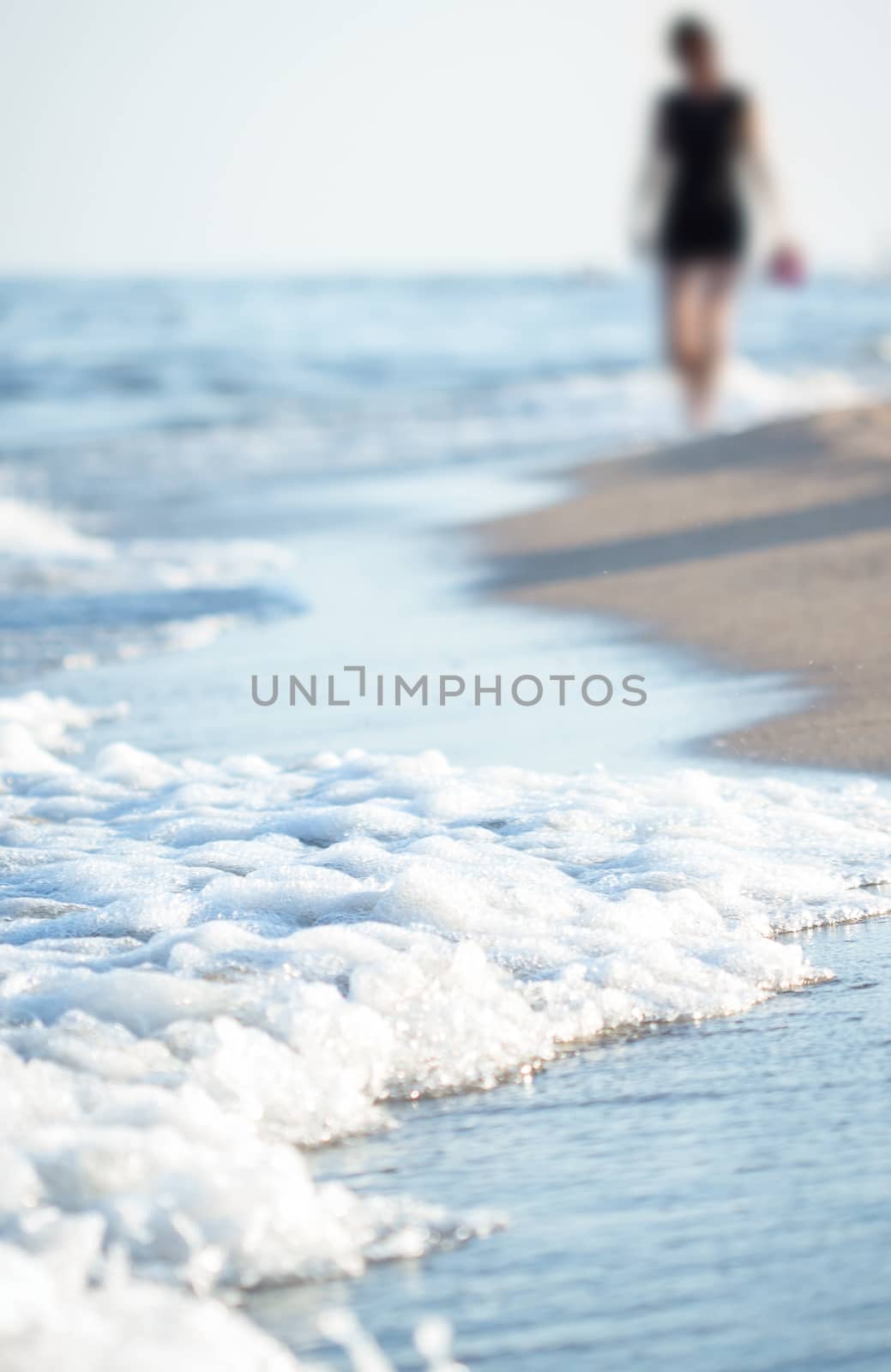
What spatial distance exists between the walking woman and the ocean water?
2092mm

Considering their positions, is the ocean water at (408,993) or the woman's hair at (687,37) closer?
the ocean water at (408,993)

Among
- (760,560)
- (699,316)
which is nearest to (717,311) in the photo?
(699,316)

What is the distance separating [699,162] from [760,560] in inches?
80.6

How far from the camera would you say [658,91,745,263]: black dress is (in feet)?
28.7

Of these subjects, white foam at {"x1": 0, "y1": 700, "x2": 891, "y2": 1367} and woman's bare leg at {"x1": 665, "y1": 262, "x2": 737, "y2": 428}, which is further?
woman's bare leg at {"x1": 665, "y1": 262, "x2": 737, "y2": 428}

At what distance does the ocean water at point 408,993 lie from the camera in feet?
7.53

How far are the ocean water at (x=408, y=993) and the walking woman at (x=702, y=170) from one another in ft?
6.86

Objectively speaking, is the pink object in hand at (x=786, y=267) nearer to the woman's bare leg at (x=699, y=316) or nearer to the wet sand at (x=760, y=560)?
the woman's bare leg at (x=699, y=316)

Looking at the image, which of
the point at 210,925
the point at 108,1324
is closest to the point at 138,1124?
the point at 108,1324

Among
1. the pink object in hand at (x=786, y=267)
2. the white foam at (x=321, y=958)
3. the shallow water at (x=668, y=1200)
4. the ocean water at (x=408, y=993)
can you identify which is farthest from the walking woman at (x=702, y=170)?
the shallow water at (x=668, y=1200)

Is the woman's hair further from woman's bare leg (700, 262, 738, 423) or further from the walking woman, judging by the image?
woman's bare leg (700, 262, 738, 423)

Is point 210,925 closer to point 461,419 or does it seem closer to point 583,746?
point 583,746

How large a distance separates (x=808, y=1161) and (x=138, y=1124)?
3.12 feet

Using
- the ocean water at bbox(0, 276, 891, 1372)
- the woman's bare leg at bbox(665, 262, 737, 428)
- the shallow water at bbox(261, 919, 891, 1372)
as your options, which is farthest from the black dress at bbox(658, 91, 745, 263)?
the shallow water at bbox(261, 919, 891, 1372)
